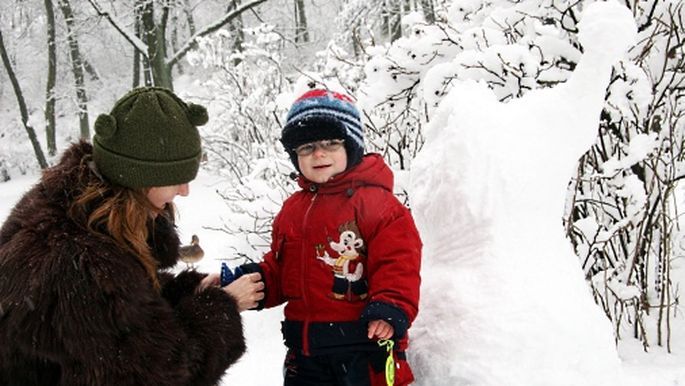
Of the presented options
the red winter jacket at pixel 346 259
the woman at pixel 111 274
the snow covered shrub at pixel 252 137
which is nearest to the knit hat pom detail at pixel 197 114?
the woman at pixel 111 274

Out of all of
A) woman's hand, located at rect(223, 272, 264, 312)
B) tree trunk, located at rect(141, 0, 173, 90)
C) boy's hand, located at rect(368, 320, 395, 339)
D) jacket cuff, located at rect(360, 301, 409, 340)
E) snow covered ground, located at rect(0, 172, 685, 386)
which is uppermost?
tree trunk, located at rect(141, 0, 173, 90)

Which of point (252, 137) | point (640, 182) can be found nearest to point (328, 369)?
point (640, 182)

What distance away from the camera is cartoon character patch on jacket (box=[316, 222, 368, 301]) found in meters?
2.20

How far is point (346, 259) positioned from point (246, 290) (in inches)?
15.6

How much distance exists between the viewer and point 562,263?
2.12m

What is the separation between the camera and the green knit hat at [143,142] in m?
1.82

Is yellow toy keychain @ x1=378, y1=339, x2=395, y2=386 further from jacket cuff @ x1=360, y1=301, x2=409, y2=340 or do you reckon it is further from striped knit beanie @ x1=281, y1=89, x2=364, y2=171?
striped knit beanie @ x1=281, y1=89, x2=364, y2=171

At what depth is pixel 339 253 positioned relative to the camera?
2.22 meters

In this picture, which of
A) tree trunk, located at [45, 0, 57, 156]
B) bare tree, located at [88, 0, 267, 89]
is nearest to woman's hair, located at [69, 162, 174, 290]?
bare tree, located at [88, 0, 267, 89]

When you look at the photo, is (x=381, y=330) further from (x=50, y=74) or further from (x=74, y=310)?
(x=50, y=74)

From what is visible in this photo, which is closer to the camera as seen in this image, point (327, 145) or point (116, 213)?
point (116, 213)

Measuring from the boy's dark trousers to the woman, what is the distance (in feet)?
1.13

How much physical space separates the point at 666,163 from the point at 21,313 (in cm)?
307

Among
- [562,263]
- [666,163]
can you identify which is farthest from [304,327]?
[666,163]
